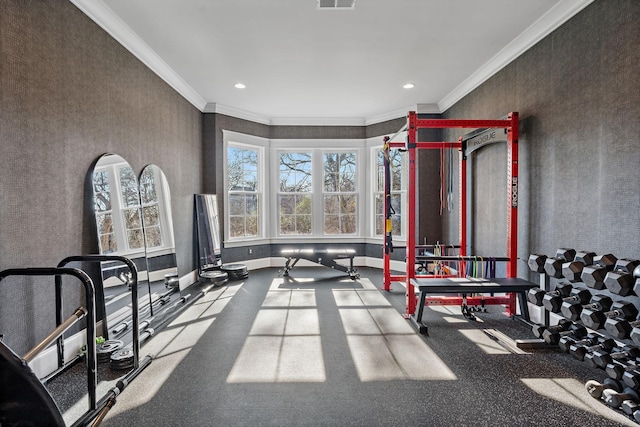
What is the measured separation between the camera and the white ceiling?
2928 mm

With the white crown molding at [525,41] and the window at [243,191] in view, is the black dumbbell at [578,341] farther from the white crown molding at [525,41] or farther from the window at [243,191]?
the window at [243,191]

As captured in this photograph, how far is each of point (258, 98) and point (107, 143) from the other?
8.89 ft

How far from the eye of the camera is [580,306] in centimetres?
235

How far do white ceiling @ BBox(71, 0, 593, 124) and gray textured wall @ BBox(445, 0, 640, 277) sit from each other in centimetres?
31

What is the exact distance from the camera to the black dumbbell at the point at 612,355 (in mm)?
2000

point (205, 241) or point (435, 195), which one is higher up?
point (435, 195)

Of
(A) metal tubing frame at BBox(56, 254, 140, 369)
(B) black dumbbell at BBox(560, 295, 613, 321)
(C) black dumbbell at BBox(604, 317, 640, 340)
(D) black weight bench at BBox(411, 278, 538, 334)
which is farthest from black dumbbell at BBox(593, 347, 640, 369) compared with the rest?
(A) metal tubing frame at BBox(56, 254, 140, 369)

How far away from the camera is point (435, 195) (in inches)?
227

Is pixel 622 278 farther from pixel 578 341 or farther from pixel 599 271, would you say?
pixel 578 341

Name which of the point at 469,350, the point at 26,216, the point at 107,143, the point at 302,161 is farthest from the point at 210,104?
the point at 469,350

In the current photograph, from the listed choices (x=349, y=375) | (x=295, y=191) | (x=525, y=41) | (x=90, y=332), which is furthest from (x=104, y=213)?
(x=525, y=41)

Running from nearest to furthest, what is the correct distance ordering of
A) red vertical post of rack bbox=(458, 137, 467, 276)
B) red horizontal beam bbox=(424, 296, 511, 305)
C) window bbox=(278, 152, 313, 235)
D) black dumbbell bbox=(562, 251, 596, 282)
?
black dumbbell bbox=(562, 251, 596, 282) < red horizontal beam bbox=(424, 296, 511, 305) < red vertical post of rack bbox=(458, 137, 467, 276) < window bbox=(278, 152, 313, 235)

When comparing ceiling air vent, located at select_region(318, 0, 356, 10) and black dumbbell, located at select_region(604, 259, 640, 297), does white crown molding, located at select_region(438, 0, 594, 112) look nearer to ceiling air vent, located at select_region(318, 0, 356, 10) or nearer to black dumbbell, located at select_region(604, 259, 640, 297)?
ceiling air vent, located at select_region(318, 0, 356, 10)

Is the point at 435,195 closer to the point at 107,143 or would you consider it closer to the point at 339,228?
the point at 339,228
